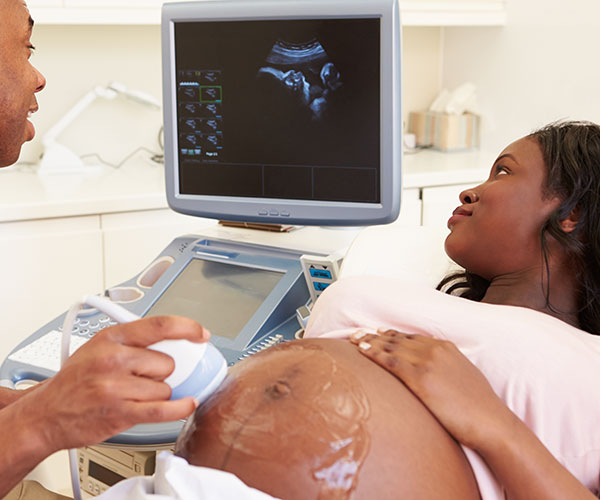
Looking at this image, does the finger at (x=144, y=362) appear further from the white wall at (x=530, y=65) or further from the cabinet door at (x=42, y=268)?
the white wall at (x=530, y=65)

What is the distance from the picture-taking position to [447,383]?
1034mm

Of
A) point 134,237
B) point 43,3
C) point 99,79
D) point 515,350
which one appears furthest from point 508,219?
point 99,79

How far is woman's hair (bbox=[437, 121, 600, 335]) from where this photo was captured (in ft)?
4.36

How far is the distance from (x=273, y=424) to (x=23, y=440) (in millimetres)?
297

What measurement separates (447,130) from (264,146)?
2004mm

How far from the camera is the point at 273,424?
98 centimetres

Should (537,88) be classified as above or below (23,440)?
above

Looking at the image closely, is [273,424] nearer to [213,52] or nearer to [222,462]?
[222,462]

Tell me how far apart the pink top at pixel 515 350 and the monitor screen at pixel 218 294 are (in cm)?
43

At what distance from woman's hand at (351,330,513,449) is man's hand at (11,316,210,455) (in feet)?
1.01

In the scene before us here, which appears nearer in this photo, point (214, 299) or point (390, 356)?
point (390, 356)

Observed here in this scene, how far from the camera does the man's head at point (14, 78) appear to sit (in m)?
1.45

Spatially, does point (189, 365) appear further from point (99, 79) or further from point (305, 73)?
point (99, 79)

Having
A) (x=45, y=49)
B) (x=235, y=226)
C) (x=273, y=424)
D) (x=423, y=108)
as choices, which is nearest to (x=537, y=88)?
(x=423, y=108)
